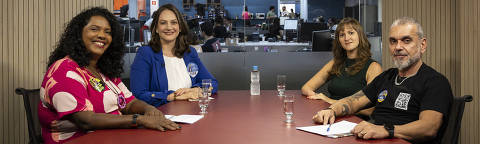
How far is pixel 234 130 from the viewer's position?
170cm

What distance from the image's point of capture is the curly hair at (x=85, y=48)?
1974mm

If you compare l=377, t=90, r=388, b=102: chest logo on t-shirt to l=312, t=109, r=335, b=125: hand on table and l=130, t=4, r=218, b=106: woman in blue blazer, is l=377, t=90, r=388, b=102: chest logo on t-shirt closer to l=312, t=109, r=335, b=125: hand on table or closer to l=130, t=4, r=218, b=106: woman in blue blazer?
l=312, t=109, r=335, b=125: hand on table

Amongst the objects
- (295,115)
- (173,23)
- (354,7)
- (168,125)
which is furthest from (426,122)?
(354,7)

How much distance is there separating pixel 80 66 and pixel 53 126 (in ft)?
0.96

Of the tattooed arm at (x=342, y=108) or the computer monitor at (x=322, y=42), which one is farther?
the computer monitor at (x=322, y=42)

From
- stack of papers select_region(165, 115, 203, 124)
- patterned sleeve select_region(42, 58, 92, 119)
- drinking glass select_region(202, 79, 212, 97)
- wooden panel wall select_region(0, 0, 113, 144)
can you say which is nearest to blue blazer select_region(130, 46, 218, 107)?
drinking glass select_region(202, 79, 212, 97)

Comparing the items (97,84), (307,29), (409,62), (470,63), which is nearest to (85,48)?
(97,84)

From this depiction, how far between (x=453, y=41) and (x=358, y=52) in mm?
1085

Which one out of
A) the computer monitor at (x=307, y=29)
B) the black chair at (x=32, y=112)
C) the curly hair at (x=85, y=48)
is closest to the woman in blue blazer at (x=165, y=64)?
the curly hair at (x=85, y=48)

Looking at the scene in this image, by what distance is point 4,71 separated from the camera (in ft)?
10.2

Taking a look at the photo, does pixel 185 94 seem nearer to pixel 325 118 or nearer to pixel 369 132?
pixel 325 118

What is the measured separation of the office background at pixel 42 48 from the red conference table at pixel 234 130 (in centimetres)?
143

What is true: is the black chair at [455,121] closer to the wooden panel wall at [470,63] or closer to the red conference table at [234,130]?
the red conference table at [234,130]

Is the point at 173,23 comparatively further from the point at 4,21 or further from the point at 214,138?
the point at 214,138
